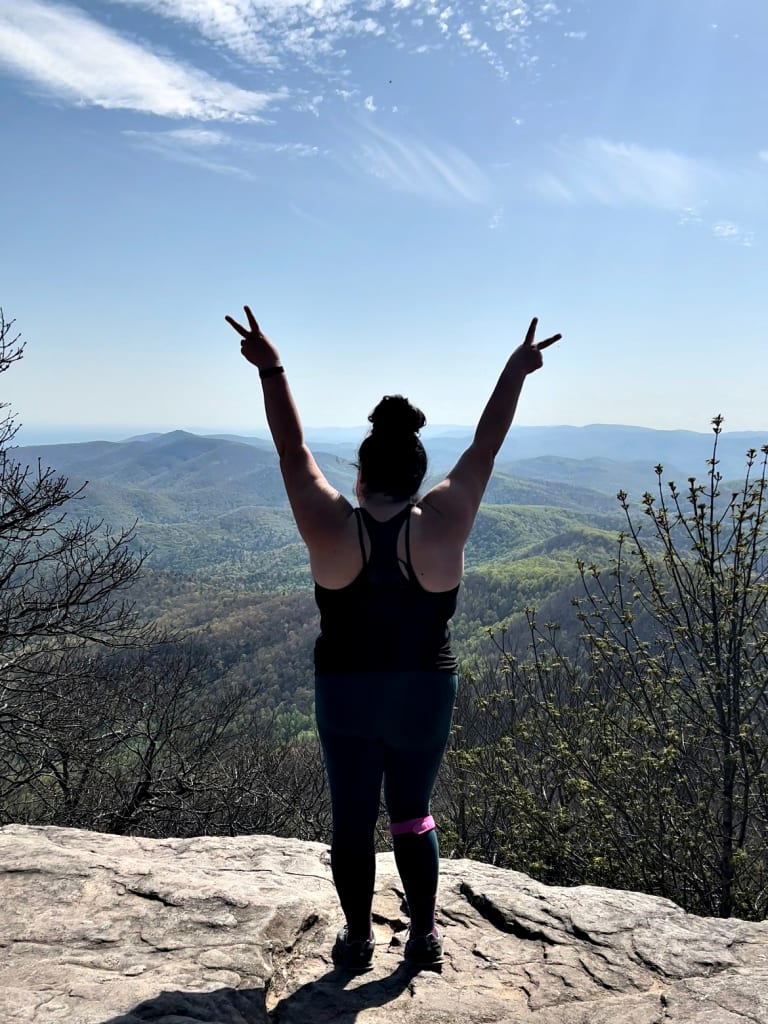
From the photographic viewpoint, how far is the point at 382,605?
2.33 metres

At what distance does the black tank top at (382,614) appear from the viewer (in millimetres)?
2305

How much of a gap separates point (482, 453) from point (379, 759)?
48.3 inches

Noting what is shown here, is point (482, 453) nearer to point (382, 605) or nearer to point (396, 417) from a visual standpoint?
point (396, 417)

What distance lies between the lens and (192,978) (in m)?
2.45

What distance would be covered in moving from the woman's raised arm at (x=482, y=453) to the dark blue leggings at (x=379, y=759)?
58 centimetres

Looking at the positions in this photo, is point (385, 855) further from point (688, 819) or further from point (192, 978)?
Answer: point (688, 819)

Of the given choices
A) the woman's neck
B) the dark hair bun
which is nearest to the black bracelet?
the dark hair bun

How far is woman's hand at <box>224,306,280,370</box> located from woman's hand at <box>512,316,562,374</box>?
3.29 feet

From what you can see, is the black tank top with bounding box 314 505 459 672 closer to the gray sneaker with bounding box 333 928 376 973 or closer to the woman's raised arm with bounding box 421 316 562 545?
the woman's raised arm with bounding box 421 316 562 545

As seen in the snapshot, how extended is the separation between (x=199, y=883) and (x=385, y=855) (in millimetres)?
1432

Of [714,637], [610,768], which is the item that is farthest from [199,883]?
[714,637]

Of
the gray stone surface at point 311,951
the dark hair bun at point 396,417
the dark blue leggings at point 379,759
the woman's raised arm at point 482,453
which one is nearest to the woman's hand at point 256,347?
the dark hair bun at point 396,417

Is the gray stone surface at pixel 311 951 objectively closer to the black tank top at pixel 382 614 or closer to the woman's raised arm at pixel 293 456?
the black tank top at pixel 382 614

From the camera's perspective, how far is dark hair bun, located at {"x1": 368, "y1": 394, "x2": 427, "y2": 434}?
2447mm
